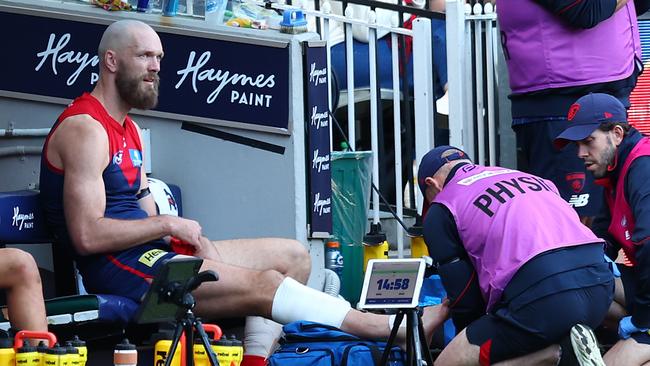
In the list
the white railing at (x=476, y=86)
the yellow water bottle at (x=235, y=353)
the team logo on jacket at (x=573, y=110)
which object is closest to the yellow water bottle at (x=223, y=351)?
the yellow water bottle at (x=235, y=353)

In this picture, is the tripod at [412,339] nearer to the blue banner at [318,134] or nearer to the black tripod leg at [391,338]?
the black tripod leg at [391,338]

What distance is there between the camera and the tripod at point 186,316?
214 inches

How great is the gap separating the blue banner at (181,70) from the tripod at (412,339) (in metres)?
1.81

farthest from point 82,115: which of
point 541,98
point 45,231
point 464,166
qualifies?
point 541,98

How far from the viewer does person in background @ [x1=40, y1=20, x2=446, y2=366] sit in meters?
6.59

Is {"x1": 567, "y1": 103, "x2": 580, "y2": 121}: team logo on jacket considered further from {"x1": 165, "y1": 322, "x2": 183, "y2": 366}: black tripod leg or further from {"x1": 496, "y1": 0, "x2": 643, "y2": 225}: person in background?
{"x1": 165, "y1": 322, "x2": 183, "y2": 366}: black tripod leg

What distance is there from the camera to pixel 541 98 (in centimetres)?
771

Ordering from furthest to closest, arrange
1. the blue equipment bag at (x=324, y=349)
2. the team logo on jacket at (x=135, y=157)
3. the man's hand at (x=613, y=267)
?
the team logo on jacket at (x=135, y=157), the man's hand at (x=613, y=267), the blue equipment bag at (x=324, y=349)

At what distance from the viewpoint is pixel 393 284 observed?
597 cm

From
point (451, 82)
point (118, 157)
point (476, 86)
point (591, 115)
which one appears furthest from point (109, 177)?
point (476, 86)

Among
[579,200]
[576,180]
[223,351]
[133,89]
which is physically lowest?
[223,351]

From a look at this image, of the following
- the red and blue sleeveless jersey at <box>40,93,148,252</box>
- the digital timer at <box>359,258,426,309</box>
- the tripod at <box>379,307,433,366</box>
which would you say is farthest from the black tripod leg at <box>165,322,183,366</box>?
the red and blue sleeveless jersey at <box>40,93,148,252</box>

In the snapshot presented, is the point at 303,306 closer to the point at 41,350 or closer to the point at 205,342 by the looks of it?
the point at 205,342

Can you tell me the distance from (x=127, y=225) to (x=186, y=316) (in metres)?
1.23
